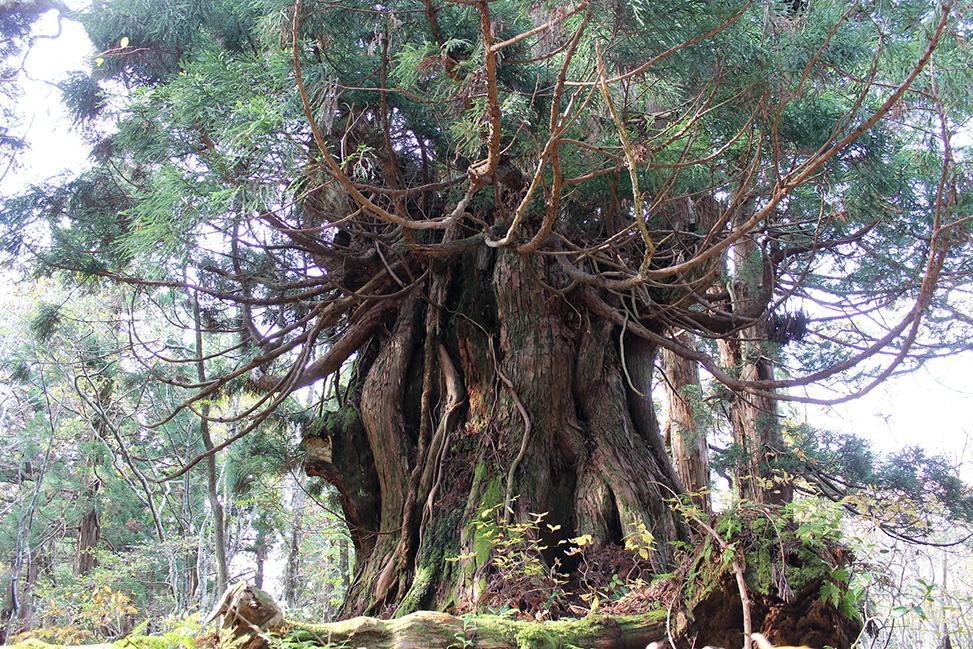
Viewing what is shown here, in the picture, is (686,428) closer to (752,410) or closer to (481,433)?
(752,410)

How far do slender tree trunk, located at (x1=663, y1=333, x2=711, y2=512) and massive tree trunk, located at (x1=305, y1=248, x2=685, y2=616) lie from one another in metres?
1.11

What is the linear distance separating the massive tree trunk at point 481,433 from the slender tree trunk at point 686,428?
111cm

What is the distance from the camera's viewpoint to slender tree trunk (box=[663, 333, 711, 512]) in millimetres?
6156

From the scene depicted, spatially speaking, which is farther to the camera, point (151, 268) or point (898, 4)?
point (151, 268)

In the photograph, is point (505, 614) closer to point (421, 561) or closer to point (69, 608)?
point (421, 561)

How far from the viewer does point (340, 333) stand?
18.6 feet

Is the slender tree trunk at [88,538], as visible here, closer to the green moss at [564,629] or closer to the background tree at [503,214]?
the background tree at [503,214]

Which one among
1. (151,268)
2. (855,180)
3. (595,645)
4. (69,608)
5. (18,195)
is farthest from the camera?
(69,608)

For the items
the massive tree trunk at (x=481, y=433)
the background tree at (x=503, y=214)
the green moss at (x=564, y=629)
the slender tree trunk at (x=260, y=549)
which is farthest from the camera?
the slender tree trunk at (x=260, y=549)

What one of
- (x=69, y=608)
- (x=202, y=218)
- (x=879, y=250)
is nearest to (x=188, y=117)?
(x=202, y=218)

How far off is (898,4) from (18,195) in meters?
5.70

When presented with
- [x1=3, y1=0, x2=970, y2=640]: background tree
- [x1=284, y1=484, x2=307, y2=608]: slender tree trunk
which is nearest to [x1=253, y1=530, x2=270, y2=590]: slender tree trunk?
[x1=284, y1=484, x2=307, y2=608]: slender tree trunk

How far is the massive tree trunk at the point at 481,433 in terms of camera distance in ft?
13.8

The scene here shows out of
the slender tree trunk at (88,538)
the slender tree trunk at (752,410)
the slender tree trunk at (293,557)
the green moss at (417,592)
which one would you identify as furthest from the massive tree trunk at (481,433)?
the slender tree trunk at (88,538)
